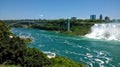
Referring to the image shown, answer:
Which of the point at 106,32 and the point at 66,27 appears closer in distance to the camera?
the point at 106,32

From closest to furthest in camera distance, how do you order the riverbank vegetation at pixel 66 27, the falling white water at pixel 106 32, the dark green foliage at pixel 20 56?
the dark green foliage at pixel 20 56 → the falling white water at pixel 106 32 → the riverbank vegetation at pixel 66 27

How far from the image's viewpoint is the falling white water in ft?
221

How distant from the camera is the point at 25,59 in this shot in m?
22.2

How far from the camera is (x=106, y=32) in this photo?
2832 inches

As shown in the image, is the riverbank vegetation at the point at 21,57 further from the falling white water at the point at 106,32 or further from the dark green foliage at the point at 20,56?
the falling white water at the point at 106,32

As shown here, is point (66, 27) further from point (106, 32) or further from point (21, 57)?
point (21, 57)

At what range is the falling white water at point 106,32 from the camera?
6748cm

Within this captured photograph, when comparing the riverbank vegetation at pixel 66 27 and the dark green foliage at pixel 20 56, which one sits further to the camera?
the riverbank vegetation at pixel 66 27

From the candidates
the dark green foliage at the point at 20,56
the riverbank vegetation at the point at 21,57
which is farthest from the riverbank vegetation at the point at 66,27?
the dark green foliage at the point at 20,56

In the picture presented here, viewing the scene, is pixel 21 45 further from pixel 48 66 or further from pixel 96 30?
pixel 96 30

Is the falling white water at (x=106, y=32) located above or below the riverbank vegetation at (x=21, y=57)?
below

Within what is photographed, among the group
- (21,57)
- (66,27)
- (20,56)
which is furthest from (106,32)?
(21,57)

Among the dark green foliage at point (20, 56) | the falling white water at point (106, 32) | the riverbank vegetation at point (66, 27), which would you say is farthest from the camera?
the riverbank vegetation at point (66, 27)

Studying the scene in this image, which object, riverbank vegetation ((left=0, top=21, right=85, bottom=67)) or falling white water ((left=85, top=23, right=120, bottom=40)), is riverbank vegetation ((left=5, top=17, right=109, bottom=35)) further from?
riverbank vegetation ((left=0, top=21, right=85, bottom=67))
